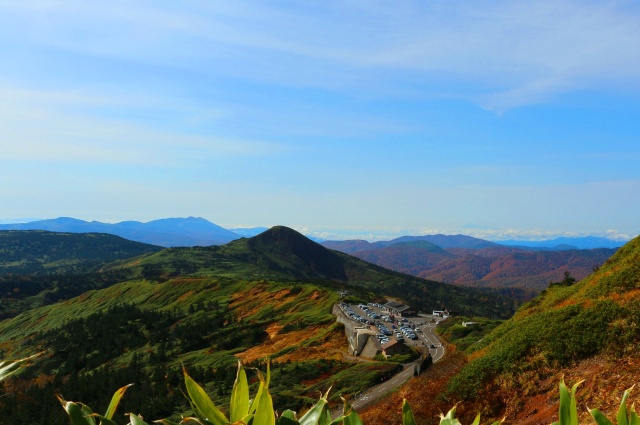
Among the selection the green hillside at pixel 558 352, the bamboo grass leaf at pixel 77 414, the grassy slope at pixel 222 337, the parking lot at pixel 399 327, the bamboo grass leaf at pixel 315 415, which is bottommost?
the grassy slope at pixel 222 337

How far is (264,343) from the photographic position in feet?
232

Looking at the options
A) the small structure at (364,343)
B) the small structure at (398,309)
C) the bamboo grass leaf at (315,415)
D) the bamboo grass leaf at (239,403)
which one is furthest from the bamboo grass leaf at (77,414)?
the small structure at (398,309)

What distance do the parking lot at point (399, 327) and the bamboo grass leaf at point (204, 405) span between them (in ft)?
159

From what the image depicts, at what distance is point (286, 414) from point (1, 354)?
441ft

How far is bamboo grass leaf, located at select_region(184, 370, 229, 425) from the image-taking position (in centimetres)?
236

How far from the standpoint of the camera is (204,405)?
7.83ft

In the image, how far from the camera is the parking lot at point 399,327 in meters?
55.1

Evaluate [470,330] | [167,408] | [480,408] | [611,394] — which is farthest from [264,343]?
[611,394]

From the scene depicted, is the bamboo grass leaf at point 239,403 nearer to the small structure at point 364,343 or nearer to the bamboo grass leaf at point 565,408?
the bamboo grass leaf at point 565,408

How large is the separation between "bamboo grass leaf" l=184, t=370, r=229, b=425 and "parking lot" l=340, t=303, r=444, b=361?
48414 millimetres

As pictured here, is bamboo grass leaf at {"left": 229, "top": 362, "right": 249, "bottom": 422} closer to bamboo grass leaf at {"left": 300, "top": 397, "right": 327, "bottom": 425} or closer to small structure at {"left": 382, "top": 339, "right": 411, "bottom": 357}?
bamboo grass leaf at {"left": 300, "top": 397, "right": 327, "bottom": 425}

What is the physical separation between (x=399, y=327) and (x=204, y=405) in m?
68.3

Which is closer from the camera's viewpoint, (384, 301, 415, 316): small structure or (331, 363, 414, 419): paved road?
(331, 363, 414, 419): paved road

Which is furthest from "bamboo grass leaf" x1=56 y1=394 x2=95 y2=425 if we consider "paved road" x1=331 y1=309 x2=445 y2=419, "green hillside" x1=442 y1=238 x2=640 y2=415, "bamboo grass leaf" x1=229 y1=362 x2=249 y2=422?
"paved road" x1=331 y1=309 x2=445 y2=419
